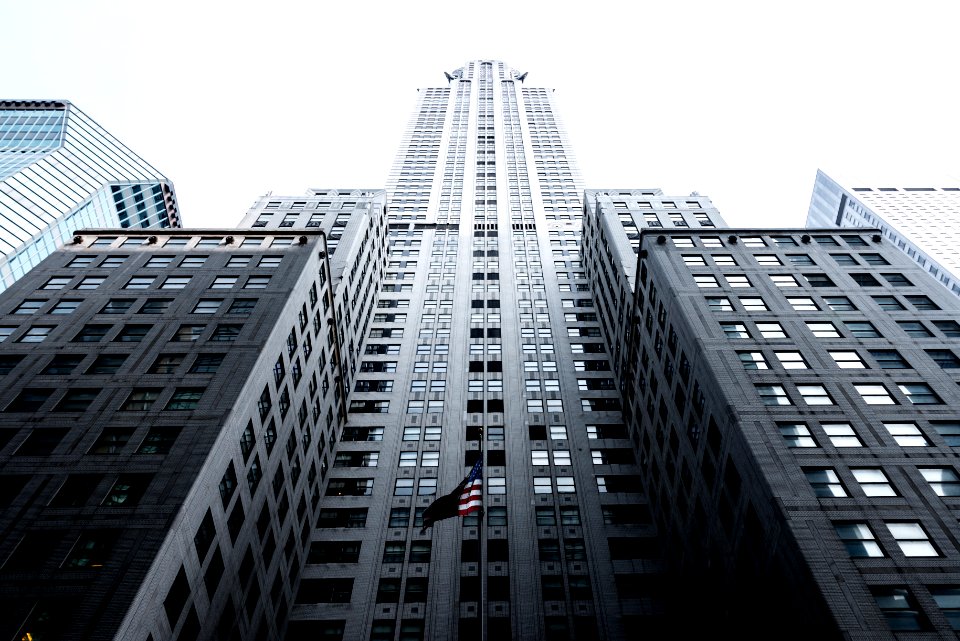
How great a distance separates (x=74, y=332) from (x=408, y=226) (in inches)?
2550

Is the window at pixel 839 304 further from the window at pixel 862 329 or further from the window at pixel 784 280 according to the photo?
the window at pixel 784 280

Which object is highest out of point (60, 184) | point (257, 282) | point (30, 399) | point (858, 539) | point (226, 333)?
point (60, 184)

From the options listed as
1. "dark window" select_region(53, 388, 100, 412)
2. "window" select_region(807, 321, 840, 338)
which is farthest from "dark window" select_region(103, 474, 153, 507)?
"window" select_region(807, 321, 840, 338)

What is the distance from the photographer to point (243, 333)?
1625 inches

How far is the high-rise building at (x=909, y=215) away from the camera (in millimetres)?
135000

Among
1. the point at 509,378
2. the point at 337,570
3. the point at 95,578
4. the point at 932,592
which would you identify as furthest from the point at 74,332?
the point at 932,592

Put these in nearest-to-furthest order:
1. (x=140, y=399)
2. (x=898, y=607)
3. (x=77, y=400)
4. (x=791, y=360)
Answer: (x=898, y=607) → (x=77, y=400) → (x=140, y=399) → (x=791, y=360)

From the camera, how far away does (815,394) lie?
116 ft

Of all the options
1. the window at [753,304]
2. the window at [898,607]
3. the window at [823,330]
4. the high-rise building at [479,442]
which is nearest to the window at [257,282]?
the high-rise building at [479,442]

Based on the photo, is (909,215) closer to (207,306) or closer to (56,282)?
(207,306)

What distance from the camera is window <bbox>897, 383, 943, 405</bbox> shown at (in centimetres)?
3494

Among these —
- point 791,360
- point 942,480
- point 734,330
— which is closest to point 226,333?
point 734,330

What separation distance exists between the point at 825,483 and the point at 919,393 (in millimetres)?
10837

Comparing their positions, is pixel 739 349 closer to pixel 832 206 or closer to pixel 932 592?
pixel 932 592
